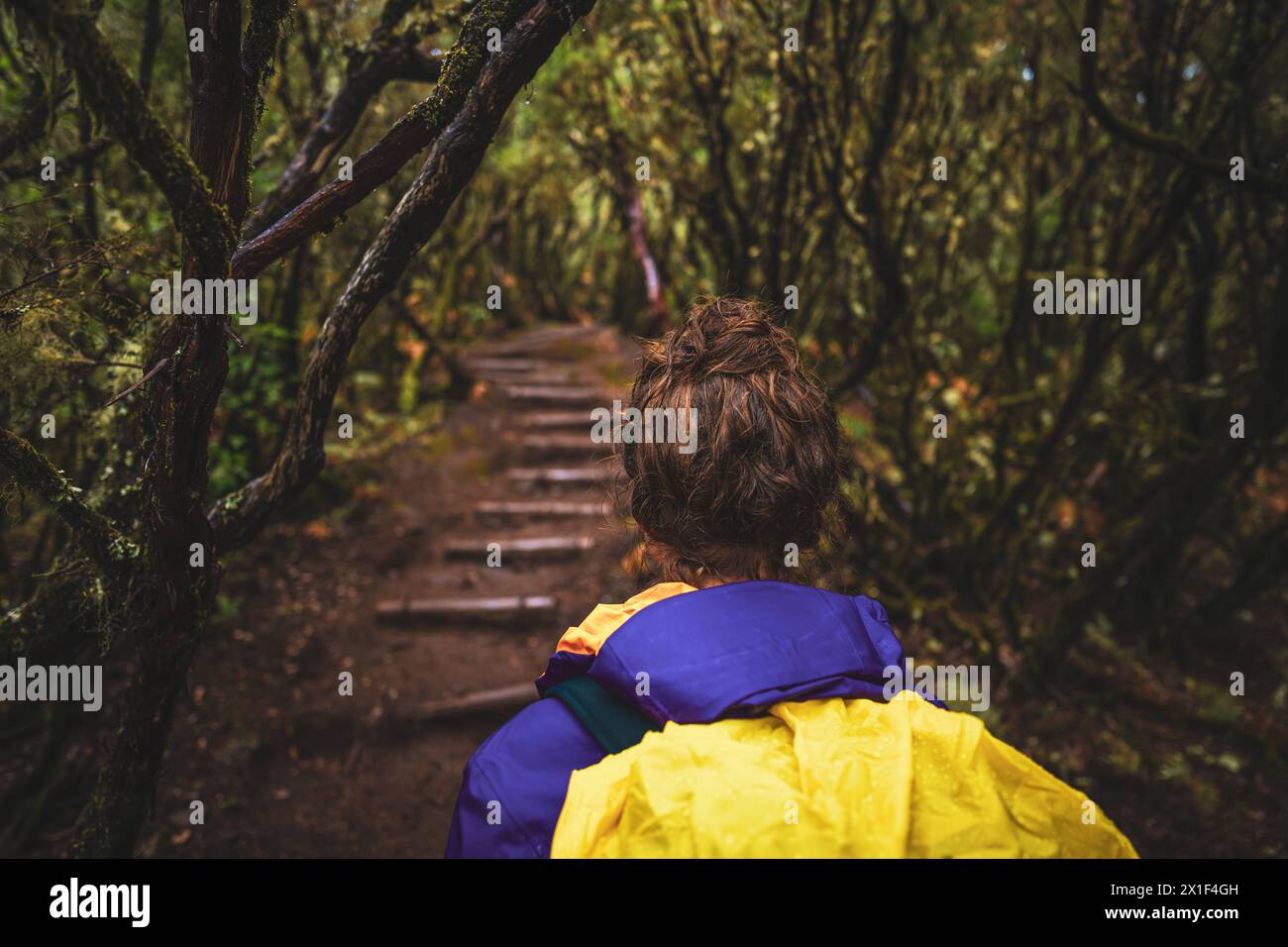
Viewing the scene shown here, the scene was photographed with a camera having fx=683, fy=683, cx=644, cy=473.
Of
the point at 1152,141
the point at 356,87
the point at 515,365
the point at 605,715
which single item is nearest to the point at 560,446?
the point at 515,365

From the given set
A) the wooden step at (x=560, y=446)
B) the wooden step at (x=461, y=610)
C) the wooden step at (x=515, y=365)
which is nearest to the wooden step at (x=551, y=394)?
the wooden step at (x=515, y=365)

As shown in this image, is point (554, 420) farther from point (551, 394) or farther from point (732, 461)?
point (732, 461)

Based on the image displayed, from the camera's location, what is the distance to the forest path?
3.84m

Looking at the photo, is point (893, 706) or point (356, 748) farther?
point (356, 748)

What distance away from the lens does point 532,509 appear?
6496 millimetres

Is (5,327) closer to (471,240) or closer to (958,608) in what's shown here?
(958,608)

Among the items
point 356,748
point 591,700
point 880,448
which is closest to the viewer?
point 591,700

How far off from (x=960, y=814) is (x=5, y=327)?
233 cm

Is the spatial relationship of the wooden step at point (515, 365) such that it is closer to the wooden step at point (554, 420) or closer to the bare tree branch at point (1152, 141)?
the wooden step at point (554, 420)

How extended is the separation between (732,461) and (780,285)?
413 cm
